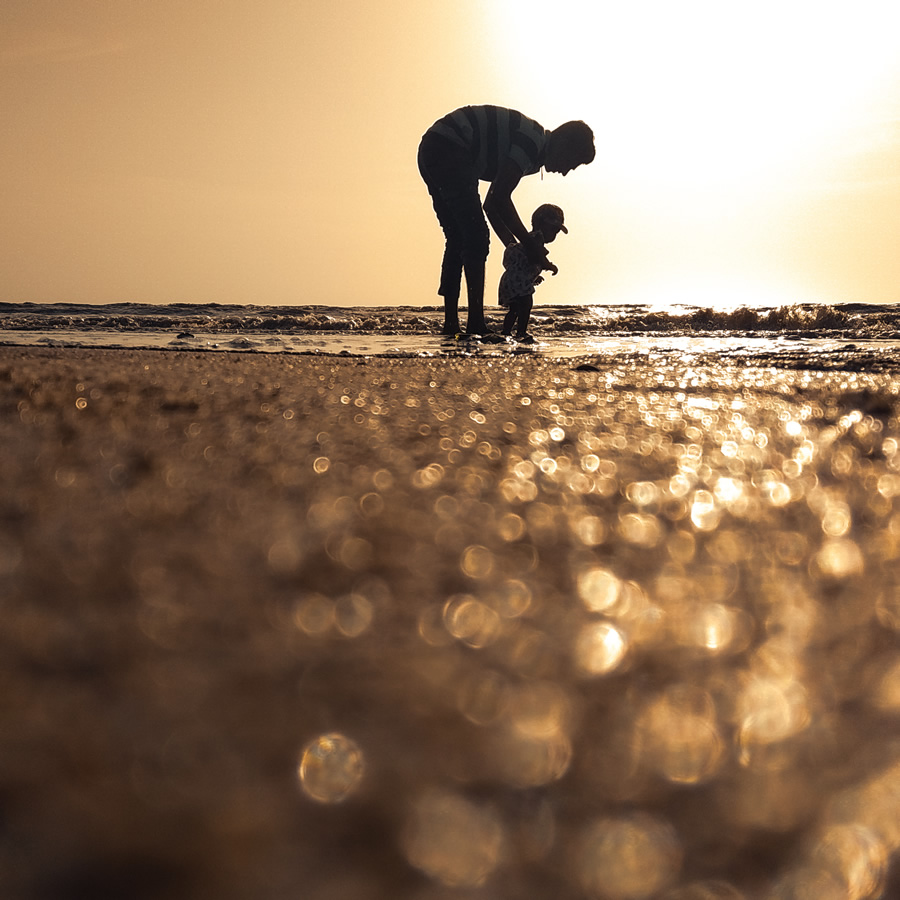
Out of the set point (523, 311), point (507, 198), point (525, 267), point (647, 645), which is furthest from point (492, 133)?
point (647, 645)

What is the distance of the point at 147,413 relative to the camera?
118cm

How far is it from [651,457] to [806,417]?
58 centimetres

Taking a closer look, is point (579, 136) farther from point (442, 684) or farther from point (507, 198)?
point (442, 684)

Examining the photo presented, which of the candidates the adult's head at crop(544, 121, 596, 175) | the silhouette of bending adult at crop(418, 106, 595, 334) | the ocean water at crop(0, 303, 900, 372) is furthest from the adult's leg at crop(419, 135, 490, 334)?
the adult's head at crop(544, 121, 596, 175)

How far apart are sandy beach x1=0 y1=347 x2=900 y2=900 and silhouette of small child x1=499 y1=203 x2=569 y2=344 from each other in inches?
171

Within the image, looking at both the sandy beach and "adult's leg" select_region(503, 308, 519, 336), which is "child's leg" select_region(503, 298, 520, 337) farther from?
the sandy beach

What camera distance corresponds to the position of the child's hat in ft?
17.3

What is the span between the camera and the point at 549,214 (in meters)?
5.30

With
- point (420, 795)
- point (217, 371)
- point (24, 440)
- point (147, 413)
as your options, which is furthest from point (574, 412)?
point (420, 795)

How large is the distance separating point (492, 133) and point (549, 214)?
65cm

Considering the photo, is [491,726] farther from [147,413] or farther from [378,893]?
[147,413]

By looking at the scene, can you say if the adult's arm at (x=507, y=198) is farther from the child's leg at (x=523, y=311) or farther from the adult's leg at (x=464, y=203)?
the child's leg at (x=523, y=311)

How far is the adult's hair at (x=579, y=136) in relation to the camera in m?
5.07

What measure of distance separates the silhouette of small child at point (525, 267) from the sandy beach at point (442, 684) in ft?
14.3
